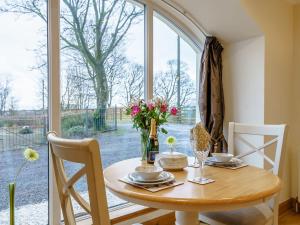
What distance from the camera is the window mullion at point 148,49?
2674 mm

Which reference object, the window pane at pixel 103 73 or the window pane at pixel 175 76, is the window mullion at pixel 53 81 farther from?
the window pane at pixel 175 76

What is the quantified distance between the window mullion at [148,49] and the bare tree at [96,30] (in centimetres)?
14

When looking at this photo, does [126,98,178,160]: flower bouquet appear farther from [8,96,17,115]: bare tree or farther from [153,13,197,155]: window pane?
[153,13,197,155]: window pane

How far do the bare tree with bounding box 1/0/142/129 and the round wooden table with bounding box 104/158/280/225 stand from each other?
1.02 meters

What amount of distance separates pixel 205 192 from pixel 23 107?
1.39 metres

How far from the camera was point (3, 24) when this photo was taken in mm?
1889

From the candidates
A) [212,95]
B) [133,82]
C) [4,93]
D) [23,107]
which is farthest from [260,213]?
[4,93]

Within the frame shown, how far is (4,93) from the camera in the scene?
6.19ft

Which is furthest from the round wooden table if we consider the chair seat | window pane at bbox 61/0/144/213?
window pane at bbox 61/0/144/213

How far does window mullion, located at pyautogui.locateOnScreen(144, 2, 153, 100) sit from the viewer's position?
2.67 m

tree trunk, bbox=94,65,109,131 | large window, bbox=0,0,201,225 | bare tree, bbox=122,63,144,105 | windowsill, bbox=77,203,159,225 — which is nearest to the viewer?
large window, bbox=0,0,201,225

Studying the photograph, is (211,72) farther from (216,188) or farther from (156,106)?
(216,188)

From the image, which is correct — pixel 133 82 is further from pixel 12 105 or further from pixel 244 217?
pixel 244 217

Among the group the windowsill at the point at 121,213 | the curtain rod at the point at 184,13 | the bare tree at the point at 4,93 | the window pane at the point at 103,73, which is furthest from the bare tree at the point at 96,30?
the windowsill at the point at 121,213
